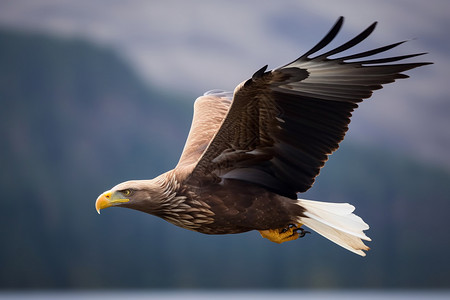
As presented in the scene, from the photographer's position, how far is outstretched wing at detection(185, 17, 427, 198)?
8.89 feet

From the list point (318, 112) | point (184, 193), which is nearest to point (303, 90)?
point (318, 112)

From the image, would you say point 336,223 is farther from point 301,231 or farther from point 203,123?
point 203,123

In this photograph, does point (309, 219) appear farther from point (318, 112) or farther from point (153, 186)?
point (153, 186)

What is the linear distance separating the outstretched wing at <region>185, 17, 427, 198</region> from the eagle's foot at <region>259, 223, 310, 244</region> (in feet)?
0.56

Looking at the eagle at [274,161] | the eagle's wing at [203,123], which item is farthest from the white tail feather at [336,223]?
the eagle's wing at [203,123]

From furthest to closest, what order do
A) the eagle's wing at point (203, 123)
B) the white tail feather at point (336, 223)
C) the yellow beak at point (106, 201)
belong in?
the eagle's wing at point (203, 123) → the white tail feather at point (336, 223) → the yellow beak at point (106, 201)

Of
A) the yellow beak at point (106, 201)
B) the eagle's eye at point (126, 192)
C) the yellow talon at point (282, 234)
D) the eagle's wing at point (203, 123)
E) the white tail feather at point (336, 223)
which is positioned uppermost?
the eagle's wing at point (203, 123)

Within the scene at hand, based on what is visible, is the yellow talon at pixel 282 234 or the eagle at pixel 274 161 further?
the yellow talon at pixel 282 234

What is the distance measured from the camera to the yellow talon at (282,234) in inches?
119

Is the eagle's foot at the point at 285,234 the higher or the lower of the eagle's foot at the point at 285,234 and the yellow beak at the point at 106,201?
the lower

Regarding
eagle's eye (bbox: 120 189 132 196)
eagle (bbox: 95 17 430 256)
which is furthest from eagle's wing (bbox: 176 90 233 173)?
eagle's eye (bbox: 120 189 132 196)

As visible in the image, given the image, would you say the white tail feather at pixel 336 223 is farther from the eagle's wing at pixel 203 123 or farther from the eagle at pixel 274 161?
the eagle's wing at pixel 203 123

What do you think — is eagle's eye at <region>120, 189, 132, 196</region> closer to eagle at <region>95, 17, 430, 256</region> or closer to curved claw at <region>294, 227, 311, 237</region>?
eagle at <region>95, 17, 430, 256</region>

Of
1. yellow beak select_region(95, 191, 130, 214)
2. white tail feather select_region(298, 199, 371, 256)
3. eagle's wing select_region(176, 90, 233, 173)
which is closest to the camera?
yellow beak select_region(95, 191, 130, 214)
